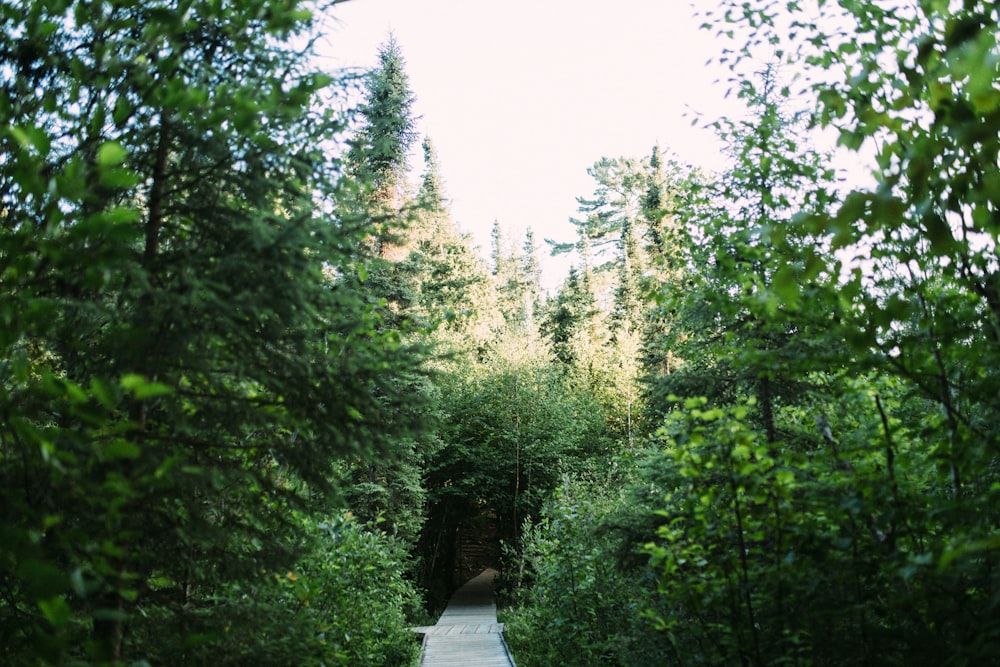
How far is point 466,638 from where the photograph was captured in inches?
507

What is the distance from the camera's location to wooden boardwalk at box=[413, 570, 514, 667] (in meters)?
10.5

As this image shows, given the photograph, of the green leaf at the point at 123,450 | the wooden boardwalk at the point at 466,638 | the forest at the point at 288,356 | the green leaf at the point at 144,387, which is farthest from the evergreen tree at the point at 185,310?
the wooden boardwalk at the point at 466,638

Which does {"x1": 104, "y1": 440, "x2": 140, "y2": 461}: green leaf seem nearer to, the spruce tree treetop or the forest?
the forest

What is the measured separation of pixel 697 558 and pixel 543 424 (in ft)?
56.5

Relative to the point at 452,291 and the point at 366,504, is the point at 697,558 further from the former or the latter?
the point at 452,291

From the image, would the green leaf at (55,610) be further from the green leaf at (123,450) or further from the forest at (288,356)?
the green leaf at (123,450)

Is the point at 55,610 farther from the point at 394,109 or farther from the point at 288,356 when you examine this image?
the point at 394,109

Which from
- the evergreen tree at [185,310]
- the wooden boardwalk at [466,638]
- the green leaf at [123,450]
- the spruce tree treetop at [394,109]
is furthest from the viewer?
the spruce tree treetop at [394,109]

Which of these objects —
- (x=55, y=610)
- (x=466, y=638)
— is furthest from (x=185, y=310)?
(x=466, y=638)

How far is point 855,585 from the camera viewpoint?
2955 mm

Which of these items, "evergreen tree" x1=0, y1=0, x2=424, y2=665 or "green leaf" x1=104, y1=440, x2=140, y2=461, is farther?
"evergreen tree" x1=0, y1=0, x2=424, y2=665

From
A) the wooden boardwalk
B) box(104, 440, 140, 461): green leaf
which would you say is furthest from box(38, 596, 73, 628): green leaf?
the wooden boardwalk

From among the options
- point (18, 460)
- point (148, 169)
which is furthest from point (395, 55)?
point (18, 460)

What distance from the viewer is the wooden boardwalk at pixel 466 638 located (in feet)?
34.4
